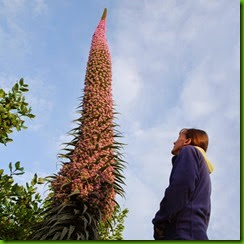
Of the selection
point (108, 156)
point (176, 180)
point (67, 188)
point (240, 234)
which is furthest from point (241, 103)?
point (67, 188)

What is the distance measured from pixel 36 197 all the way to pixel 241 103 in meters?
3.45

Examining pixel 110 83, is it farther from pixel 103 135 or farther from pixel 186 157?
pixel 186 157

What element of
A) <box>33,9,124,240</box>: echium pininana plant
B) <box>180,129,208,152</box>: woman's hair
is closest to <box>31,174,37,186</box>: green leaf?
<box>33,9,124,240</box>: echium pininana plant

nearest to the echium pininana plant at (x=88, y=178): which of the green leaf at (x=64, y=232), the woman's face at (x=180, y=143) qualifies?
the green leaf at (x=64, y=232)

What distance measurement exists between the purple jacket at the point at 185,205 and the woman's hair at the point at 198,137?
1.42ft

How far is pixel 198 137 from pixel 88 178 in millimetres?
3114

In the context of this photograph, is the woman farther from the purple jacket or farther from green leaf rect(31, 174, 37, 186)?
green leaf rect(31, 174, 37, 186)

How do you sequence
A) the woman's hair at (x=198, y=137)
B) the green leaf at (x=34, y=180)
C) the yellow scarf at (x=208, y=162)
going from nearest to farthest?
the yellow scarf at (x=208, y=162) → the woman's hair at (x=198, y=137) → the green leaf at (x=34, y=180)

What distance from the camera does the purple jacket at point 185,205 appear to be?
298cm

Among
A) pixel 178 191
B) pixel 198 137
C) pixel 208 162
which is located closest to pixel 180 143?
pixel 198 137

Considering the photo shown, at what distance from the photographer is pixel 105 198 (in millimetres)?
6406

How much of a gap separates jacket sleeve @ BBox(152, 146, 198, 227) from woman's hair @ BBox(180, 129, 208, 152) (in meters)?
0.49

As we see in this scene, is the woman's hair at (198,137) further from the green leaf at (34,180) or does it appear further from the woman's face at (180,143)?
the green leaf at (34,180)

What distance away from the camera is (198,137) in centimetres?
365
